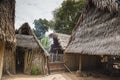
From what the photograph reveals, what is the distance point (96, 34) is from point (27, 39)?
5.18 metres

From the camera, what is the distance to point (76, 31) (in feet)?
47.9

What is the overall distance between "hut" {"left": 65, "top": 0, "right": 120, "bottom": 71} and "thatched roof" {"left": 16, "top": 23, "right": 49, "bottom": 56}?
258 centimetres

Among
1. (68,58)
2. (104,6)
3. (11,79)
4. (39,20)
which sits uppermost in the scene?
(39,20)

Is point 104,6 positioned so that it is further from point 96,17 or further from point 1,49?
point 1,49

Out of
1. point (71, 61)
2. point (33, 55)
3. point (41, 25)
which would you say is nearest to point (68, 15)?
point (41, 25)

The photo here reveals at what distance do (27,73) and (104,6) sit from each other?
22.9ft

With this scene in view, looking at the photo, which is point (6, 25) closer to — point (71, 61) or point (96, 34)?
point (96, 34)

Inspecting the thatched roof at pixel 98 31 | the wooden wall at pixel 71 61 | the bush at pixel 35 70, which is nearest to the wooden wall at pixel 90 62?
the wooden wall at pixel 71 61

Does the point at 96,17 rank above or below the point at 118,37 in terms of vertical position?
above

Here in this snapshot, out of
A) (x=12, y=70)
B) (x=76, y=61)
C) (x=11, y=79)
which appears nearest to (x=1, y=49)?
(x=11, y=79)

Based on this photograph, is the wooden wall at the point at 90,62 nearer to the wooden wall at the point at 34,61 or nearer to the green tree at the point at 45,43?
the wooden wall at the point at 34,61

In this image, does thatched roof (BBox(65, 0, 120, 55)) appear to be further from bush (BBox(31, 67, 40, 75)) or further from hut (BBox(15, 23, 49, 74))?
bush (BBox(31, 67, 40, 75))

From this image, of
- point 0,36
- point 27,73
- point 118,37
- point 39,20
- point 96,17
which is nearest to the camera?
point 0,36

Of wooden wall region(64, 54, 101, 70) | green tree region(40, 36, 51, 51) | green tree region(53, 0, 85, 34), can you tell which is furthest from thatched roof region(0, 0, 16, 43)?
green tree region(40, 36, 51, 51)
